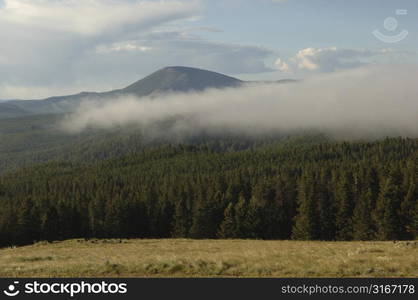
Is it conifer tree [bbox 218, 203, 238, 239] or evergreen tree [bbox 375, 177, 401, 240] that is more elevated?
evergreen tree [bbox 375, 177, 401, 240]

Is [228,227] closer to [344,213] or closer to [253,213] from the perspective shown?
[253,213]

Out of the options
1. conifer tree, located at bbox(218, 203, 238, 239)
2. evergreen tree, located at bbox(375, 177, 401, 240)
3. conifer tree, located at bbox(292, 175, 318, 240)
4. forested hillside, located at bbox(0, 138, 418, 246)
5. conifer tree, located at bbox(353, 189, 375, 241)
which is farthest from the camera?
conifer tree, located at bbox(218, 203, 238, 239)

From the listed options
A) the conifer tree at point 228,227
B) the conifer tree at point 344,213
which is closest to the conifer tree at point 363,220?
the conifer tree at point 344,213

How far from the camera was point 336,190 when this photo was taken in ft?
271

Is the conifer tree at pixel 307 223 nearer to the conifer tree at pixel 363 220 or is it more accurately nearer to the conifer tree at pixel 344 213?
the conifer tree at pixel 344 213

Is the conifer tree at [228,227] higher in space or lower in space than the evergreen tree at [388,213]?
lower

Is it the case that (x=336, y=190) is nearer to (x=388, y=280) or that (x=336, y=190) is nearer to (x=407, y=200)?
(x=407, y=200)

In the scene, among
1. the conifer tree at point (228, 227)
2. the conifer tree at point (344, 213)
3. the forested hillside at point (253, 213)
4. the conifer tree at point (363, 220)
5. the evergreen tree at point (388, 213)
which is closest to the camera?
the evergreen tree at point (388, 213)

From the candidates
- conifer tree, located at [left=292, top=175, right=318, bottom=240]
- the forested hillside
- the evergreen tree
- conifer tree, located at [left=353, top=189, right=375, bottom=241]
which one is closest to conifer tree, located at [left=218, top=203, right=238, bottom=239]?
the forested hillside

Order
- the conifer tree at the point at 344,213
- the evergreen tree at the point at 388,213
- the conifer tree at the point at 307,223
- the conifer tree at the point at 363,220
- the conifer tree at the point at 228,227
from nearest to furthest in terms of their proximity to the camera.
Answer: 1. the evergreen tree at the point at 388,213
2. the conifer tree at the point at 363,220
3. the conifer tree at the point at 307,223
4. the conifer tree at the point at 344,213
5. the conifer tree at the point at 228,227

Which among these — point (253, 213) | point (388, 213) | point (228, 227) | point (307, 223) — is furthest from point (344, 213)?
point (228, 227)

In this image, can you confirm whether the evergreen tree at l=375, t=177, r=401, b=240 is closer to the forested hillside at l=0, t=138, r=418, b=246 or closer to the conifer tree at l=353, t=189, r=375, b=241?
the forested hillside at l=0, t=138, r=418, b=246

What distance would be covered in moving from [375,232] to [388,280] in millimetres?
57434

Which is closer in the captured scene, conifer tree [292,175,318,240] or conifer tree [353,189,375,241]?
conifer tree [353,189,375,241]
